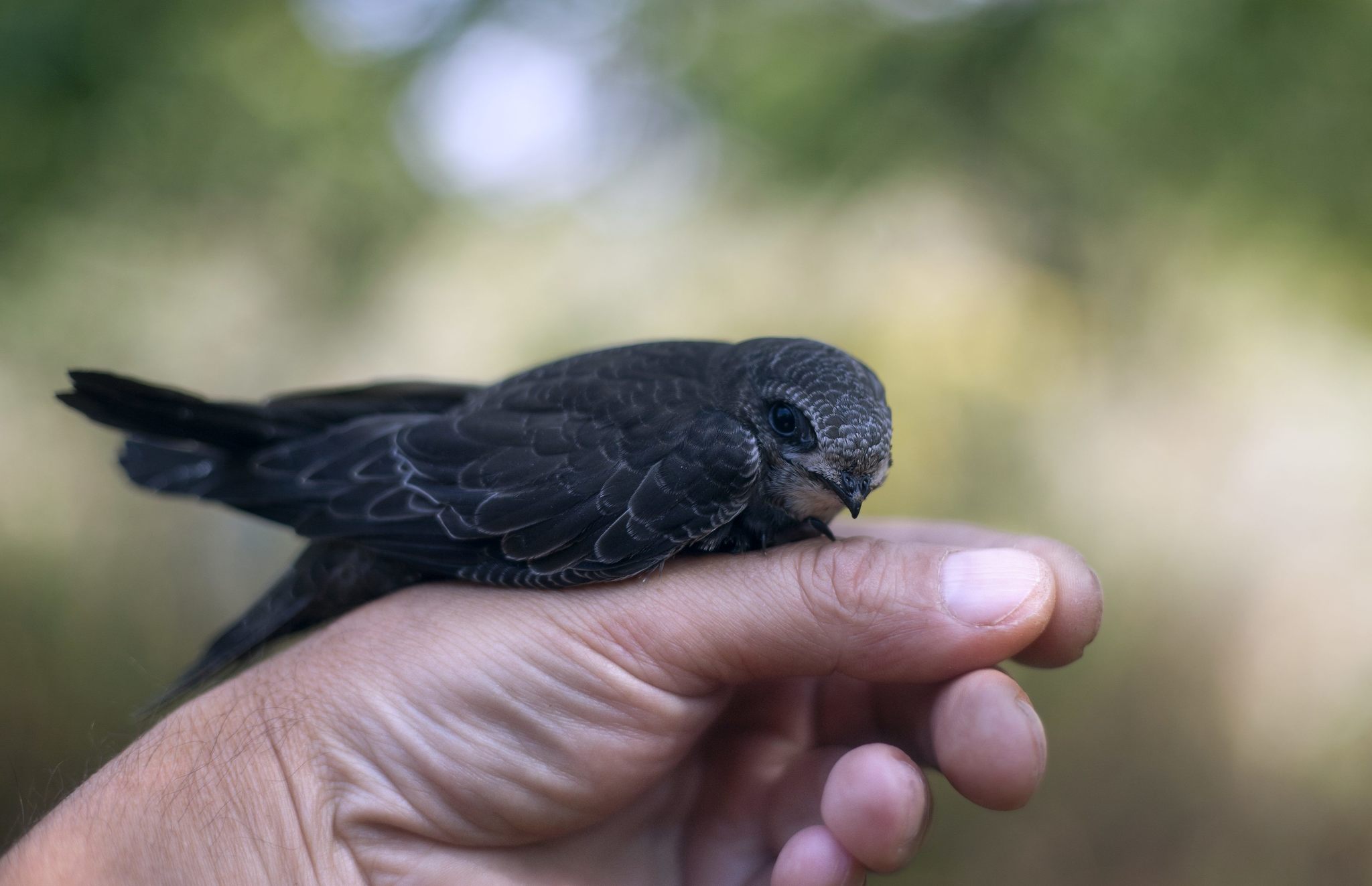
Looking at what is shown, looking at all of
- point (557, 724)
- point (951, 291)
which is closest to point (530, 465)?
point (557, 724)

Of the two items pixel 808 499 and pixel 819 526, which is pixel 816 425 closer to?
pixel 808 499

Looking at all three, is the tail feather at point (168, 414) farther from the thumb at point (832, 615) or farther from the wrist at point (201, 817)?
the thumb at point (832, 615)

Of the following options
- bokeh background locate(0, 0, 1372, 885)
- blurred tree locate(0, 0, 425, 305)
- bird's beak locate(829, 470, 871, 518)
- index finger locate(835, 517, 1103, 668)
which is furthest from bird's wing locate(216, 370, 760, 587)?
blurred tree locate(0, 0, 425, 305)

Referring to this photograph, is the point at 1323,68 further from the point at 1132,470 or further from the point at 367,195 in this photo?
the point at 367,195

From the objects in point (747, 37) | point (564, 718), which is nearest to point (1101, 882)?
point (564, 718)

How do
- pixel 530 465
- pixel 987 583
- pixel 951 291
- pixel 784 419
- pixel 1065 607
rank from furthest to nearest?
1. pixel 951 291
2. pixel 530 465
3. pixel 784 419
4. pixel 1065 607
5. pixel 987 583
